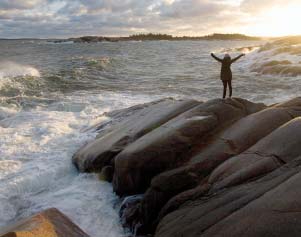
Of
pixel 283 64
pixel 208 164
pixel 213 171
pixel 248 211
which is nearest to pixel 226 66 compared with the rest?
pixel 208 164

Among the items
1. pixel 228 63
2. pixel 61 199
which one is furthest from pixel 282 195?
pixel 228 63

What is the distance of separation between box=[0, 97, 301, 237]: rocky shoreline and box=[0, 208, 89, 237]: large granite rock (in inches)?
52.3

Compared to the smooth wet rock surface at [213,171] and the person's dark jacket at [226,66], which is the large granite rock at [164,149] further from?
the person's dark jacket at [226,66]

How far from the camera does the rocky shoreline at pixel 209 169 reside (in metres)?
5.18

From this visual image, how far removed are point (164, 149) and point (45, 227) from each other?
3.17m

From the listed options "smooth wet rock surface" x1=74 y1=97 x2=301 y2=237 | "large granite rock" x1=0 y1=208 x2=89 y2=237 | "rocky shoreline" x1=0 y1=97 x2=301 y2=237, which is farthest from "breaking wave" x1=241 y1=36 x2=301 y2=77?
"large granite rock" x1=0 y1=208 x2=89 y2=237

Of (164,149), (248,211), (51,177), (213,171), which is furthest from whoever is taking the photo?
(51,177)

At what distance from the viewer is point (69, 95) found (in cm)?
2434

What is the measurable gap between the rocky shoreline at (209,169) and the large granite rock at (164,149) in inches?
0.8

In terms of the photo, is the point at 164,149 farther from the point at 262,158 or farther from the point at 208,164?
the point at 262,158

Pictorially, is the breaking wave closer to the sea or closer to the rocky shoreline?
the sea

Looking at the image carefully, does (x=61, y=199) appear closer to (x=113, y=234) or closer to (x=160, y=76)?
(x=113, y=234)

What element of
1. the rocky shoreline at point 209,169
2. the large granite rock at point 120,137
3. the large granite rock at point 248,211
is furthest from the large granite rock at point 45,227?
the large granite rock at point 120,137

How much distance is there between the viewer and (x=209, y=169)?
7648mm
